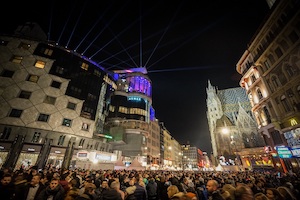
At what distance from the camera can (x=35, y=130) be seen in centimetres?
2561

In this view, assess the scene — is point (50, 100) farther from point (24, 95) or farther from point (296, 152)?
point (296, 152)

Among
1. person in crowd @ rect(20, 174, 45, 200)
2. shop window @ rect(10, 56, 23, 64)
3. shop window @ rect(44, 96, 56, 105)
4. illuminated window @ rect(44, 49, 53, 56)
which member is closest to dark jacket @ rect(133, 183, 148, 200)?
person in crowd @ rect(20, 174, 45, 200)

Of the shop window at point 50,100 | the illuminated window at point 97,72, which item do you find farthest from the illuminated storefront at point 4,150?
the illuminated window at point 97,72

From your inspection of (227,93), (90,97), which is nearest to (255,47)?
(90,97)

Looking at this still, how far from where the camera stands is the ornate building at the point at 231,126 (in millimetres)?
51531

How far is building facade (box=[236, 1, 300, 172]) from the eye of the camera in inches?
715

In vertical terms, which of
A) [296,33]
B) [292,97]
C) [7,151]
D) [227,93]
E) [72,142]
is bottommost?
[7,151]

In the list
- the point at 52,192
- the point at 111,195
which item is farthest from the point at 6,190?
the point at 111,195

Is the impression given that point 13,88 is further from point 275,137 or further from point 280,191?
point 275,137

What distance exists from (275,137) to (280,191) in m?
24.5

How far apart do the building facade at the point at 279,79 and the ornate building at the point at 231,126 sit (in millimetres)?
14496

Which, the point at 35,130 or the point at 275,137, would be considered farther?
the point at 35,130

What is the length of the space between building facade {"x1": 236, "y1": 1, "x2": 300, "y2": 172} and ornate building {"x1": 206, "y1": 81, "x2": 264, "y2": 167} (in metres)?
14.5

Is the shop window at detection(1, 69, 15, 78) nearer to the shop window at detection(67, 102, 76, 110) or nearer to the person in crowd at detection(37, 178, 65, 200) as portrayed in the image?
the shop window at detection(67, 102, 76, 110)
